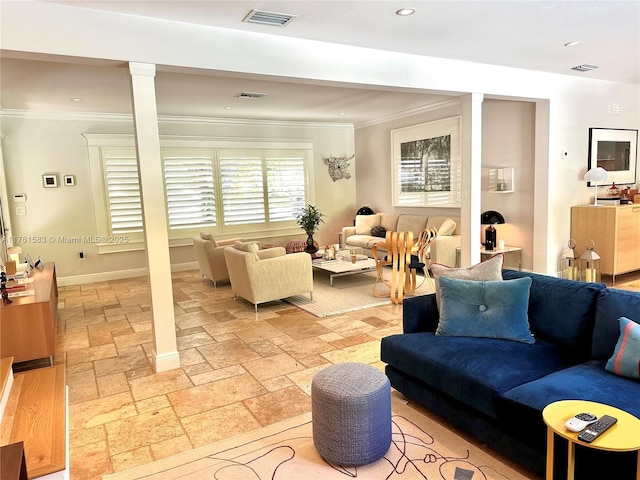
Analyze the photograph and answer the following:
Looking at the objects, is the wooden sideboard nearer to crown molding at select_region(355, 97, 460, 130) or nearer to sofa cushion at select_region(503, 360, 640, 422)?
sofa cushion at select_region(503, 360, 640, 422)

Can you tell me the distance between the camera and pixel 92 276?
7141 millimetres

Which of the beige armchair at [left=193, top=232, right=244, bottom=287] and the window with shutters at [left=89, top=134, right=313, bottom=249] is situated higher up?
the window with shutters at [left=89, top=134, right=313, bottom=249]

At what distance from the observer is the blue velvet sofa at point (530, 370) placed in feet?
6.57

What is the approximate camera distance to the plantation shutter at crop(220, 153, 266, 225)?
8.12 metres

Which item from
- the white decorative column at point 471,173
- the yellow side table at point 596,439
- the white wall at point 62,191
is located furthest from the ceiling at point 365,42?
the yellow side table at point 596,439

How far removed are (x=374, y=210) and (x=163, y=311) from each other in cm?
606

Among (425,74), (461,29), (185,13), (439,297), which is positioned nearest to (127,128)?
(185,13)

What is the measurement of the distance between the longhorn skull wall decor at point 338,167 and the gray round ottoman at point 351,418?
7231 mm

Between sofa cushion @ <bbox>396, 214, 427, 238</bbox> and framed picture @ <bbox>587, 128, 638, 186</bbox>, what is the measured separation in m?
2.49

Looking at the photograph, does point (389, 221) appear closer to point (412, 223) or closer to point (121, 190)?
point (412, 223)

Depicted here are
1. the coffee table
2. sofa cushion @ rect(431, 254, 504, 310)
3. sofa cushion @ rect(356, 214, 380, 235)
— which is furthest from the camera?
sofa cushion @ rect(356, 214, 380, 235)

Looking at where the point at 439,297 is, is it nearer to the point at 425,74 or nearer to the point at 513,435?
the point at 513,435

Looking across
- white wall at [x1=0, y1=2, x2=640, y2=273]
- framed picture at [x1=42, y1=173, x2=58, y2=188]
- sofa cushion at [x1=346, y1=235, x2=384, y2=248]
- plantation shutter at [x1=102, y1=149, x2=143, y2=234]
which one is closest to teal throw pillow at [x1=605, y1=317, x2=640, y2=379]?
white wall at [x1=0, y1=2, x2=640, y2=273]

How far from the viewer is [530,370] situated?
7.75 ft
